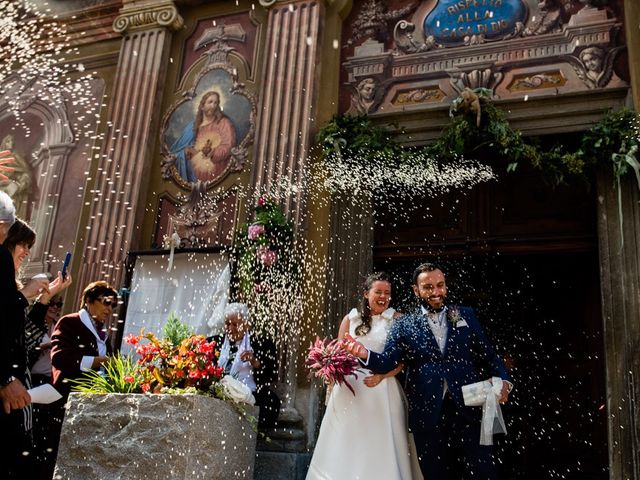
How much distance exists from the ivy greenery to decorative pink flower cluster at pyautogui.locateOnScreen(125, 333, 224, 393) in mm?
3590

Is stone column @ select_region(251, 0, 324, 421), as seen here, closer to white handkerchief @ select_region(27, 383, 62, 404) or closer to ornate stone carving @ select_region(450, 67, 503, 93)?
ornate stone carving @ select_region(450, 67, 503, 93)

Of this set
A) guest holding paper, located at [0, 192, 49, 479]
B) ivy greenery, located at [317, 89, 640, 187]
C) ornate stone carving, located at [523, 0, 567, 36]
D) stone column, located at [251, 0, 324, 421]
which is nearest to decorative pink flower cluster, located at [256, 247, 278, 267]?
stone column, located at [251, 0, 324, 421]

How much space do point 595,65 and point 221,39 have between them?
4921mm

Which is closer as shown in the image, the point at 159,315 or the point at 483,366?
the point at 483,366

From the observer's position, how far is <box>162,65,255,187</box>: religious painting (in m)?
8.53

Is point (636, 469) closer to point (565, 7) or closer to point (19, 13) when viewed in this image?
point (565, 7)

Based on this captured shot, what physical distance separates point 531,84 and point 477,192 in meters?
1.39

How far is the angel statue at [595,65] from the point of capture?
721 cm

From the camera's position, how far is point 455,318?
15.8ft

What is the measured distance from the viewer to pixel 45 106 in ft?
32.6

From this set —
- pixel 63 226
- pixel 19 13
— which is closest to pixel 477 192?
pixel 63 226

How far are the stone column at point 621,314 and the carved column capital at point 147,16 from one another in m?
6.17

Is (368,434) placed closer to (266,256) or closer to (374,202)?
(266,256)

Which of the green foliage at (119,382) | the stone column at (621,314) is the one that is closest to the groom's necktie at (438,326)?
the green foliage at (119,382)
